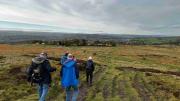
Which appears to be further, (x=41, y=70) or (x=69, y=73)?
(x=69, y=73)

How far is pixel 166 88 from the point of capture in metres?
33.1

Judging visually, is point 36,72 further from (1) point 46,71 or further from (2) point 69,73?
(2) point 69,73

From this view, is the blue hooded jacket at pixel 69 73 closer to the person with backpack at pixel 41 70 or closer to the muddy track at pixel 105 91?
the person with backpack at pixel 41 70

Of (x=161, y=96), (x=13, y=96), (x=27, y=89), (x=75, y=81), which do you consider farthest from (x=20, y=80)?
(x=75, y=81)

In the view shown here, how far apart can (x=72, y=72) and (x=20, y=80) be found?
44.8 ft

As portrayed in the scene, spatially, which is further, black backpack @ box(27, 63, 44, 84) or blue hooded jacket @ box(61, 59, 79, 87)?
blue hooded jacket @ box(61, 59, 79, 87)

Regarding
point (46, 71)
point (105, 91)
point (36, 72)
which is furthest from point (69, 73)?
point (105, 91)

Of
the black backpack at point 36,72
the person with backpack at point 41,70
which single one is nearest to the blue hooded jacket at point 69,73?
the person with backpack at point 41,70

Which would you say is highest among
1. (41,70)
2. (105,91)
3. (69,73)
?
(41,70)

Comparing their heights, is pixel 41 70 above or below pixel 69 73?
above

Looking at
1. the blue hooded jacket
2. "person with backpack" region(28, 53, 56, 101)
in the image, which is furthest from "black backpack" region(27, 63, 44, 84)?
the blue hooded jacket

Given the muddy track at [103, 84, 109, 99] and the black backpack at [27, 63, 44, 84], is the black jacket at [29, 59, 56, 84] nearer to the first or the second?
the black backpack at [27, 63, 44, 84]

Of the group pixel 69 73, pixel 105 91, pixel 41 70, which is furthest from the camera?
pixel 105 91

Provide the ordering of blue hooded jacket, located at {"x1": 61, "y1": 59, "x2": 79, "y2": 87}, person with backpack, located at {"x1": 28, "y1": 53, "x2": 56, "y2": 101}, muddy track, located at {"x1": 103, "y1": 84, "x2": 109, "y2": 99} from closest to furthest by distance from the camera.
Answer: person with backpack, located at {"x1": 28, "y1": 53, "x2": 56, "y2": 101} < blue hooded jacket, located at {"x1": 61, "y1": 59, "x2": 79, "y2": 87} < muddy track, located at {"x1": 103, "y1": 84, "x2": 109, "y2": 99}
